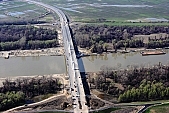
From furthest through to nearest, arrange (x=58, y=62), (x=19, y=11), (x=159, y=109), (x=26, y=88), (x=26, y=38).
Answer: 1. (x=19, y=11)
2. (x=26, y=38)
3. (x=58, y=62)
4. (x=26, y=88)
5. (x=159, y=109)

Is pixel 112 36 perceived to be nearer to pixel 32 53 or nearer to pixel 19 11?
pixel 32 53

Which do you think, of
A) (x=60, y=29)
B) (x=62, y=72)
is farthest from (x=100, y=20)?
(x=62, y=72)

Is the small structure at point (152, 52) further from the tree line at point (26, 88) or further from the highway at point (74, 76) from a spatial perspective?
the tree line at point (26, 88)

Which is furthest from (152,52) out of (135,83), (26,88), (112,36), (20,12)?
(20,12)

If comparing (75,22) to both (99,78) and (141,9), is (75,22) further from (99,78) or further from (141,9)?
(99,78)

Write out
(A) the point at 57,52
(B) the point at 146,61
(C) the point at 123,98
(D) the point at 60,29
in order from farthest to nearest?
(D) the point at 60,29 < (A) the point at 57,52 < (B) the point at 146,61 < (C) the point at 123,98

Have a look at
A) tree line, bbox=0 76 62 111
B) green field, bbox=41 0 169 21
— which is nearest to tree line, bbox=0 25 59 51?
tree line, bbox=0 76 62 111
